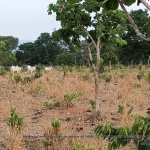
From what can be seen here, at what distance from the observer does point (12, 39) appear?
67.6m

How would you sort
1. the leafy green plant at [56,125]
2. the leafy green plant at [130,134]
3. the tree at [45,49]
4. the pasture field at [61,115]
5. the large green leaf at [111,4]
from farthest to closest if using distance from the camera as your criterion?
1. the tree at [45,49]
2. the leafy green plant at [56,125]
3. the pasture field at [61,115]
4. the leafy green plant at [130,134]
5. the large green leaf at [111,4]

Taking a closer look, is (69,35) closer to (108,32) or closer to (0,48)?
(108,32)

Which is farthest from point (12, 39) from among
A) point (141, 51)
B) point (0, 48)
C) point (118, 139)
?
point (118, 139)

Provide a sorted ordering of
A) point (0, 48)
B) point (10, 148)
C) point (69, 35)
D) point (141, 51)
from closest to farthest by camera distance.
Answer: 1. point (10, 148)
2. point (69, 35)
3. point (0, 48)
4. point (141, 51)

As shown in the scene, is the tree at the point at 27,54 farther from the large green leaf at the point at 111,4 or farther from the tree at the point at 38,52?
the large green leaf at the point at 111,4

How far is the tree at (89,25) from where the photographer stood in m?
6.68

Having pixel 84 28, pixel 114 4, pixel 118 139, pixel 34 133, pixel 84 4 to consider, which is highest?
pixel 84 4

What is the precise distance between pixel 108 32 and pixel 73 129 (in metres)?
2.37

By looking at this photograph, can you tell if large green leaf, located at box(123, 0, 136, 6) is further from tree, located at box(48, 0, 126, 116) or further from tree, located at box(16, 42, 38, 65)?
tree, located at box(16, 42, 38, 65)

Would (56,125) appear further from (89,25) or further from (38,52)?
(38,52)

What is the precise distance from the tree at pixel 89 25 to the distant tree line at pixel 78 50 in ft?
0.59

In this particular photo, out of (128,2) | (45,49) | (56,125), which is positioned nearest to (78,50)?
(56,125)

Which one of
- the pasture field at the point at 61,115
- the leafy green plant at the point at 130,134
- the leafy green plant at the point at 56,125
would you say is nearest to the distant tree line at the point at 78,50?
the leafy green plant at the point at 130,134

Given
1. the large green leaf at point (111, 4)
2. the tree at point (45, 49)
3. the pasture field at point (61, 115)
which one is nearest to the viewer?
the large green leaf at point (111, 4)
